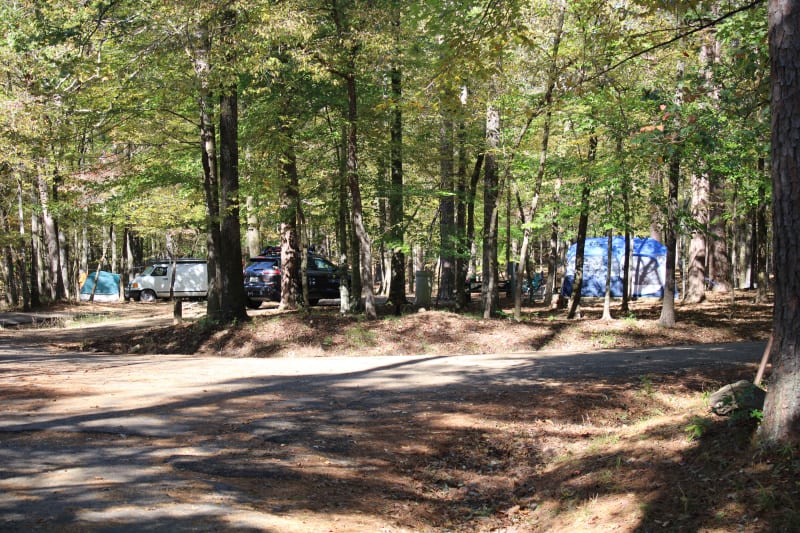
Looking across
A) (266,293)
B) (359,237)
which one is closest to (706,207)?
(359,237)

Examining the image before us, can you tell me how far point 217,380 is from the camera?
9828mm

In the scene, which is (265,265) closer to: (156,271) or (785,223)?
(156,271)

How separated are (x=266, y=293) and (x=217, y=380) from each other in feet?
43.5

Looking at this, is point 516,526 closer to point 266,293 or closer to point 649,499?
point 649,499

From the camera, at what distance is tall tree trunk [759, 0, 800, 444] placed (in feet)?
15.3

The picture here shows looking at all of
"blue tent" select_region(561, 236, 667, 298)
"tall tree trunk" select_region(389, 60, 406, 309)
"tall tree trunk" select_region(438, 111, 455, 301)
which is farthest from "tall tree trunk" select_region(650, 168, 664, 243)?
"blue tent" select_region(561, 236, 667, 298)

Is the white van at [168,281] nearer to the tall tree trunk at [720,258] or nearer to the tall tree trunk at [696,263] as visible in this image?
the tall tree trunk at [696,263]

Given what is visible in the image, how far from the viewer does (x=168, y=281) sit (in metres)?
32.1

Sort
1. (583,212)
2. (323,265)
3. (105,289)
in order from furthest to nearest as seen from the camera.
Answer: (105,289)
(323,265)
(583,212)

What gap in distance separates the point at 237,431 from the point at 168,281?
27160 millimetres

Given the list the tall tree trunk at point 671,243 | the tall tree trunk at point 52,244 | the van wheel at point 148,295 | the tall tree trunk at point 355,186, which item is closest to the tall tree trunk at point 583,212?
the tall tree trunk at point 671,243

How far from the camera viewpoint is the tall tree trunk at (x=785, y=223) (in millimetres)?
4672

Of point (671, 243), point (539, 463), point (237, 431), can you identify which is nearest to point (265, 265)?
point (671, 243)

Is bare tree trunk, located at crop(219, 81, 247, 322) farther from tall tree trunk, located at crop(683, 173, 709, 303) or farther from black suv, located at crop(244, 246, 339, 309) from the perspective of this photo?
tall tree trunk, located at crop(683, 173, 709, 303)
